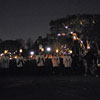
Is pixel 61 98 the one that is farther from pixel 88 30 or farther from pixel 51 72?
pixel 88 30

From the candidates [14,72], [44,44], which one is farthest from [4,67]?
[44,44]

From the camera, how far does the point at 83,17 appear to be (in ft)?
119

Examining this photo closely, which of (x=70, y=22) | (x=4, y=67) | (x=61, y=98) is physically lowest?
(x=61, y=98)

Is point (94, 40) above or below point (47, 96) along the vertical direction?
above

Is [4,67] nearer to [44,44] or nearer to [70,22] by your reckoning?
[70,22]

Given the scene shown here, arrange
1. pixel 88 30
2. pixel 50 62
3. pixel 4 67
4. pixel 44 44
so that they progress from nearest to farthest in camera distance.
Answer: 1. pixel 4 67
2. pixel 50 62
3. pixel 88 30
4. pixel 44 44

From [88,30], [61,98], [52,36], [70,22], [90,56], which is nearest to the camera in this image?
[61,98]

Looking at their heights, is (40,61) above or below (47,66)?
Answer: above

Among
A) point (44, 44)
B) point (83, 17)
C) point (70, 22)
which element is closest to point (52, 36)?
point (70, 22)

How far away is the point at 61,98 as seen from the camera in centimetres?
742

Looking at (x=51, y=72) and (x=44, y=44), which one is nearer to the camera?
(x=51, y=72)

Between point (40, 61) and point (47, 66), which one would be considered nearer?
point (40, 61)

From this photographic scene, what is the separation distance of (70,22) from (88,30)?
204 inches

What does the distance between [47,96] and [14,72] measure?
9903 mm
